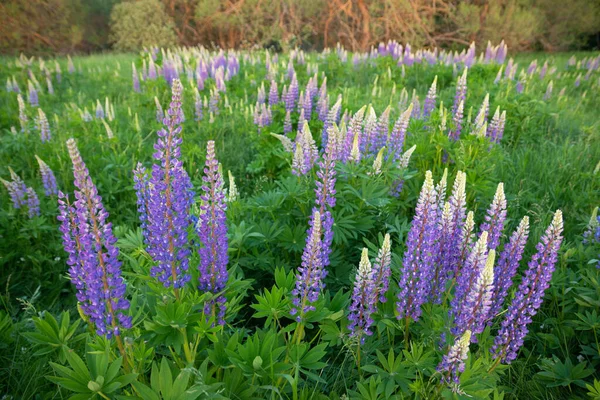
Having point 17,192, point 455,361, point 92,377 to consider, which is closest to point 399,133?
point 455,361

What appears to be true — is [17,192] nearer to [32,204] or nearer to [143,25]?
[32,204]

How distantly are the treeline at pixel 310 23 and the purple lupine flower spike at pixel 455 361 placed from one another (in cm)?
1284

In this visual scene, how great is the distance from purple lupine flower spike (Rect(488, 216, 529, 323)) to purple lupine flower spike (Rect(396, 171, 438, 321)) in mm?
414

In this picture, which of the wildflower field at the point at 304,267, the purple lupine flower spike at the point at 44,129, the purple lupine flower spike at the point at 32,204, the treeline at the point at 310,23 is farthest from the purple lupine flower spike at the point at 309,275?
the treeline at the point at 310,23

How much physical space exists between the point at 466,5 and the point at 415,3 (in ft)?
8.87

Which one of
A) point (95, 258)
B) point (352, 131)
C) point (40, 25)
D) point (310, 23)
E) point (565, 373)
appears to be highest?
point (310, 23)

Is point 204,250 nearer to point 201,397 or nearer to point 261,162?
point 201,397

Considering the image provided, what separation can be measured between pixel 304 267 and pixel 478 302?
28.4 inches

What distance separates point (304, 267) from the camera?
1742 mm

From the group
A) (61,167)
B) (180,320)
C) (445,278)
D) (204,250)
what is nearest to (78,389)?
(180,320)

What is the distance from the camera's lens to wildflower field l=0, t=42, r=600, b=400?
5.20ft

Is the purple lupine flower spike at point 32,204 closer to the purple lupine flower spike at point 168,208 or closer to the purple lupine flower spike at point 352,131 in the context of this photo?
the purple lupine flower spike at point 168,208

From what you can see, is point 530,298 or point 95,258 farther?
point 530,298

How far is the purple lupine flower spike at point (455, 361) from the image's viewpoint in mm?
1537
